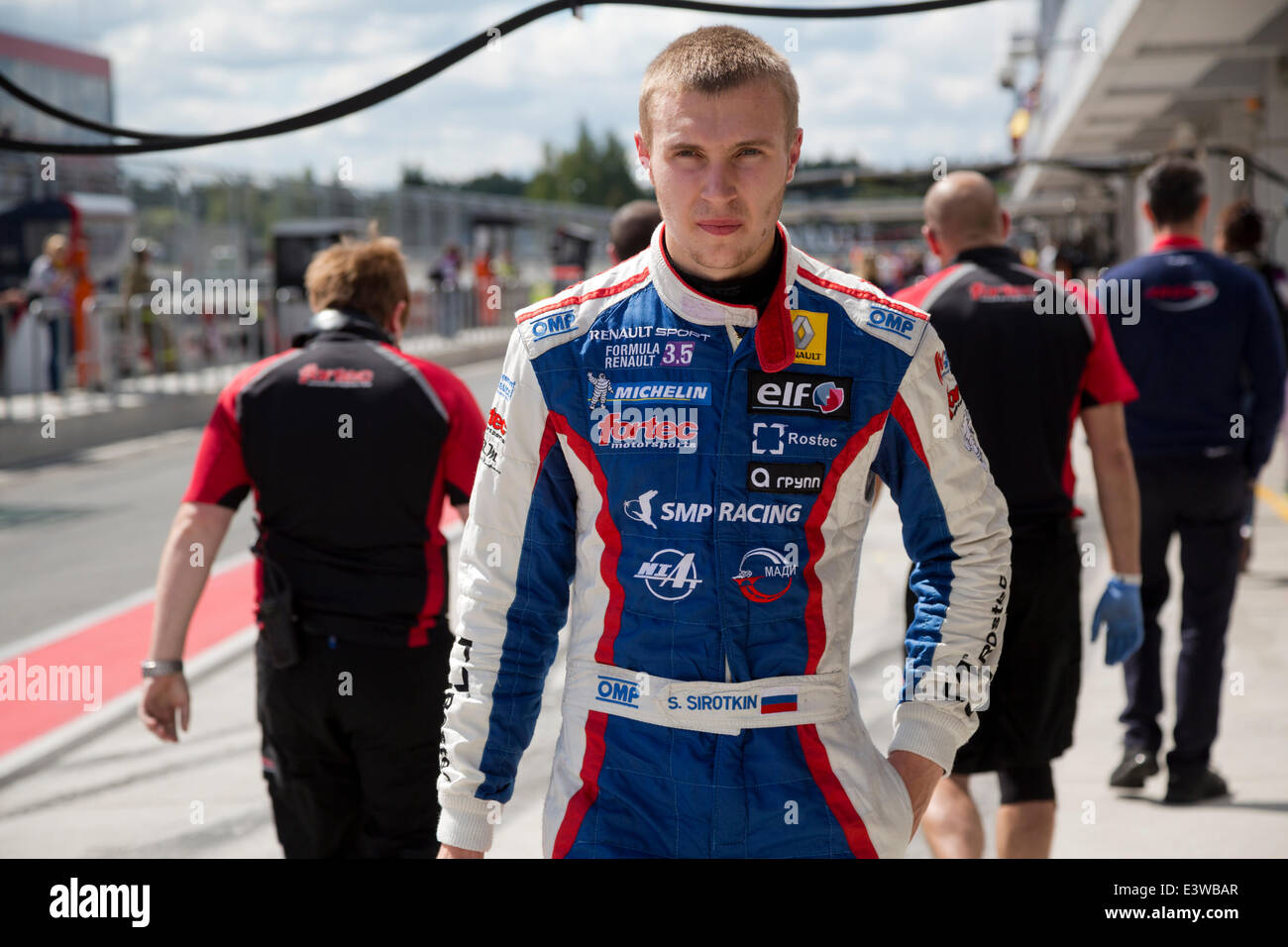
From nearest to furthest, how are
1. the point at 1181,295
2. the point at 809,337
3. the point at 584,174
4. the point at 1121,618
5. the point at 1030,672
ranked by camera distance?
the point at 809,337 < the point at 1030,672 < the point at 1121,618 < the point at 1181,295 < the point at 584,174

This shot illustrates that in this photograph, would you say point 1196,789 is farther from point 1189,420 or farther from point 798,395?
point 798,395

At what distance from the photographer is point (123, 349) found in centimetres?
1789

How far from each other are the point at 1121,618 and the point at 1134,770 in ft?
3.93

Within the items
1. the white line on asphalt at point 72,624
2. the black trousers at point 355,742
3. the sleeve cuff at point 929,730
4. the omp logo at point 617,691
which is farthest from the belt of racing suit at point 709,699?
the white line on asphalt at point 72,624

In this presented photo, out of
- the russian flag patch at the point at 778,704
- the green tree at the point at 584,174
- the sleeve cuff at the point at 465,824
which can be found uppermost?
the green tree at the point at 584,174

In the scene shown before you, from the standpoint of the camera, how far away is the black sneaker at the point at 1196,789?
17.0 feet

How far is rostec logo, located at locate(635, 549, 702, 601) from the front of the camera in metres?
2.12

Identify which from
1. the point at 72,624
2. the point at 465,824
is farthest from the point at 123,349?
the point at 465,824

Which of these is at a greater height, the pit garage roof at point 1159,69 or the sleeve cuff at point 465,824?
the pit garage roof at point 1159,69

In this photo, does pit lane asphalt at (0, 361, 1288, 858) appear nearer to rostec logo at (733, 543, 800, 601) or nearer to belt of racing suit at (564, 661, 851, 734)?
belt of racing suit at (564, 661, 851, 734)

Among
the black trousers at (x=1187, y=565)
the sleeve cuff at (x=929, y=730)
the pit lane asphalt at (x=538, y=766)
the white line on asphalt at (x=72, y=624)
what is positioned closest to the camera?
the sleeve cuff at (x=929, y=730)

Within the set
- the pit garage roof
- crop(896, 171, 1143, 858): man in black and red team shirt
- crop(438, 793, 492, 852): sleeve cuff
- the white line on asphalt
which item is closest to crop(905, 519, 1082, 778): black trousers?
crop(896, 171, 1143, 858): man in black and red team shirt

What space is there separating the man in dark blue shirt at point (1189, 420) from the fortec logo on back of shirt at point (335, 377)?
3090mm

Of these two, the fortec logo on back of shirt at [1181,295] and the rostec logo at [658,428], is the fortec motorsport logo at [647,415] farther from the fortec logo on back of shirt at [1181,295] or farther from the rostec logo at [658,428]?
the fortec logo on back of shirt at [1181,295]
